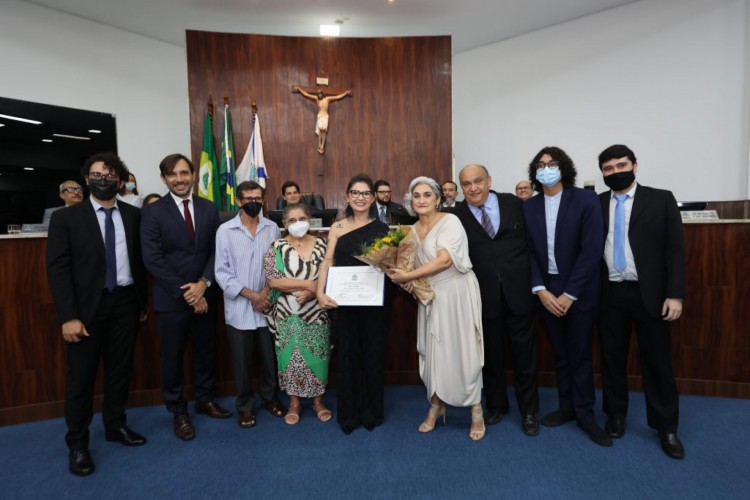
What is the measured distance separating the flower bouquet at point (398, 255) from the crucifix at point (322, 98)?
481cm

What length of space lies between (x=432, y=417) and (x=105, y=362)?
6.86ft

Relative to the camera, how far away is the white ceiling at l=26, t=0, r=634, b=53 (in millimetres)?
6367

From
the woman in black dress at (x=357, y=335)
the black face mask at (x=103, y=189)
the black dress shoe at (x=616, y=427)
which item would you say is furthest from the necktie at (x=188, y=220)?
the black dress shoe at (x=616, y=427)

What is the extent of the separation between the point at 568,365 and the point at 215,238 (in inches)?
98.4

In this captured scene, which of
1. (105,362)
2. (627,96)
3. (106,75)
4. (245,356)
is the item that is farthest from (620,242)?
(106,75)

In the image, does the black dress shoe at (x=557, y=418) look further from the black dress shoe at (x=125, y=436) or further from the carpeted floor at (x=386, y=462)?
the black dress shoe at (x=125, y=436)

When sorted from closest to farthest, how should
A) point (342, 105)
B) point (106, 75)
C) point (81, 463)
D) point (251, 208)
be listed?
1. point (81, 463)
2. point (251, 208)
3. point (106, 75)
4. point (342, 105)

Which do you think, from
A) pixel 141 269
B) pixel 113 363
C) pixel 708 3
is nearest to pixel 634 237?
pixel 141 269

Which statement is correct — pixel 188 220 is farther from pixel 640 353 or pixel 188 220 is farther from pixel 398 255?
pixel 640 353

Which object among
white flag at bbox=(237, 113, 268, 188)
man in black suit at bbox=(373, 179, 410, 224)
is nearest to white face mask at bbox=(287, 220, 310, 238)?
man in black suit at bbox=(373, 179, 410, 224)

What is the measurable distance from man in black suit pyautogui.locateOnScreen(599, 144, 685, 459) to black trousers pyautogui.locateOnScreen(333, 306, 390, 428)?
141 cm

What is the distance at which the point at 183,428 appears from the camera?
286 centimetres

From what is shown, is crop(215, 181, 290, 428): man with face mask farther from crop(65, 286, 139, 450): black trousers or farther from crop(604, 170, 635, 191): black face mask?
crop(604, 170, 635, 191): black face mask

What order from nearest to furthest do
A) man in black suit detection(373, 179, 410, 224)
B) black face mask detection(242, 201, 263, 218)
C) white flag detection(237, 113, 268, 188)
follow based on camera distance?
black face mask detection(242, 201, 263, 218) < man in black suit detection(373, 179, 410, 224) < white flag detection(237, 113, 268, 188)
